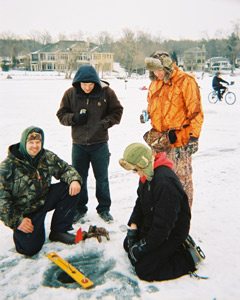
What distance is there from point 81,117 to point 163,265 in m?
1.75

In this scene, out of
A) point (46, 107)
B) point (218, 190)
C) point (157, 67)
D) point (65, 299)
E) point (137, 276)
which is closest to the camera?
point (65, 299)

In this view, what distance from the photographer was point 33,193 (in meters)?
2.83

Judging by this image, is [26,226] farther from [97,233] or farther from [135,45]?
[135,45]

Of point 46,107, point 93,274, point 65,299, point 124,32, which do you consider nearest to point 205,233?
point 93,274

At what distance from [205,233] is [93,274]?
133 cm

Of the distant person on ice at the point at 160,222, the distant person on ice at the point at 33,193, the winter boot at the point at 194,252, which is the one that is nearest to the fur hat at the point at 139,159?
the distant person on ice at the point at 160,222

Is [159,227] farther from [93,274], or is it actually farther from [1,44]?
[1,44]

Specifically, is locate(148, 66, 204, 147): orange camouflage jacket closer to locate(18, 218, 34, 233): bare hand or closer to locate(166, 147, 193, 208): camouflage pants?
locate(166, 147, 193, 208): camouflage pants

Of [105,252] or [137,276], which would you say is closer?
[137,276]

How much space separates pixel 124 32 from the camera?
7525 centimetres

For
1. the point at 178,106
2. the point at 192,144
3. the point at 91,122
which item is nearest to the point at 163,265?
the point at 192,144

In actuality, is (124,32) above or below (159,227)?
above

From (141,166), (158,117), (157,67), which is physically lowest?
(141,166)

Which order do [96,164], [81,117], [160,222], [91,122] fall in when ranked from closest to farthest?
1. [160,222]
2. [81,117]
3. [91,122]
4. [96,164]
